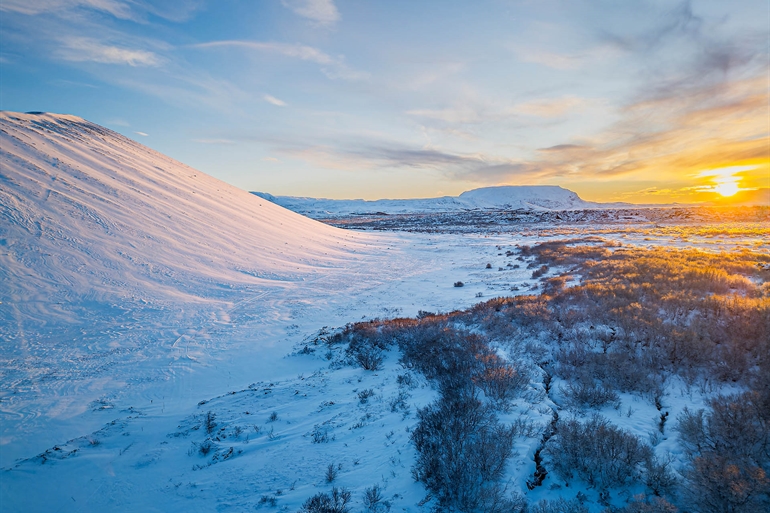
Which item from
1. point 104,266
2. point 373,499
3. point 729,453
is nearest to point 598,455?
point 729,453

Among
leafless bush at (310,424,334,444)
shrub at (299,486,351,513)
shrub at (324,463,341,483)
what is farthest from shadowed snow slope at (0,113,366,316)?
shrub at (299,486,351,513)

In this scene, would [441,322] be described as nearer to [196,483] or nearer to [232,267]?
[196,483]

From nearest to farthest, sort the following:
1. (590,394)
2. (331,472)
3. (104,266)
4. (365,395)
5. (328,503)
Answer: (328,503) → (331,472) → (590,394) → (365,395) → (104,266)

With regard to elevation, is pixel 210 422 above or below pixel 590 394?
below

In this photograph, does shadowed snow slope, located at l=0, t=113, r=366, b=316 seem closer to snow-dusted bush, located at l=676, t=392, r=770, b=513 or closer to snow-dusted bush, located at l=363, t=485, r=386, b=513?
snow-dusted bush, located at l=363, t=485, r=386, b=513

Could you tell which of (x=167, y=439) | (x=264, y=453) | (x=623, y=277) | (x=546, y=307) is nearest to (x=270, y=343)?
(x=167, y=439)

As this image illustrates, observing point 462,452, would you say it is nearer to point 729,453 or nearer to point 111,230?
point 729,453

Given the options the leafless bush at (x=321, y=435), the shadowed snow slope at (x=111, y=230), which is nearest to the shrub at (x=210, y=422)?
the leafless bush at (x=321, y=435)
